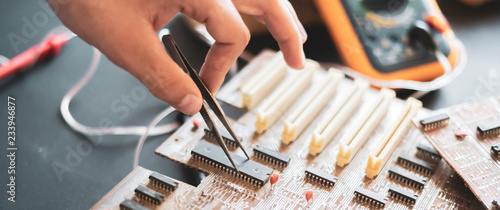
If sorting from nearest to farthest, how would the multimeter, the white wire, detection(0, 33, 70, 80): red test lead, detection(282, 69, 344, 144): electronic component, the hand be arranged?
the hand, detection(282, 69, 344, 144): electronic component, the white wire, detection(0, 33, 70, 80): red test lead, the multimeter

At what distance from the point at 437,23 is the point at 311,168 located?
91 cm

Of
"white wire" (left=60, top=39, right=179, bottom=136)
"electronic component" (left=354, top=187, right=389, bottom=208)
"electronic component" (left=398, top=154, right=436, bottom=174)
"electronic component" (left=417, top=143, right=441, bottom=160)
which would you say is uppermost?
"electronic component" (left=417, top=143, right=441, bottom=160)

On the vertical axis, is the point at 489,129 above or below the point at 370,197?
above

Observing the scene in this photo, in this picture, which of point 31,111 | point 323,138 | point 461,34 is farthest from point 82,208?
point 461,34

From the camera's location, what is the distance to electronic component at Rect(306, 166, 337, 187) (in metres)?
1.23

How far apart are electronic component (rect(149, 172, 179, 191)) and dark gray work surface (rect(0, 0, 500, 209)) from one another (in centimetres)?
10

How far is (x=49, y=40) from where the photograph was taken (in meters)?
1.70

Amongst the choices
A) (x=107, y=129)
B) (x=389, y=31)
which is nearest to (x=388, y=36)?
(x=389, y=31)

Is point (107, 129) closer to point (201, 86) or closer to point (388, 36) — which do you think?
point (201, 86)

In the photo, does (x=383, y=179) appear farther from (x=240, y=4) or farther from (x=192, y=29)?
(x=192, y=29)

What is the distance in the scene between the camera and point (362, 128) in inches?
54.2

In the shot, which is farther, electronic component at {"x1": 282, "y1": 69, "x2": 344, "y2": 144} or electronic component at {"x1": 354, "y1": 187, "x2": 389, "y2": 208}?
electronic component at {"x1": 282, "y1": 69, "x2": 344, "y2": 144}

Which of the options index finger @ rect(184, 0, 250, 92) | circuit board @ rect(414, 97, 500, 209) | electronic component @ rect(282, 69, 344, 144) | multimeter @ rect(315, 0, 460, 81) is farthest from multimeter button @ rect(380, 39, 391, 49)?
index finger @ rect(184, 0, 250, 92)

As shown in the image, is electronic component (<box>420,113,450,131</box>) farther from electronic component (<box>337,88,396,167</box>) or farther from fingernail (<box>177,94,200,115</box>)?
fingernail (<box>177,94,200,115</box>)
